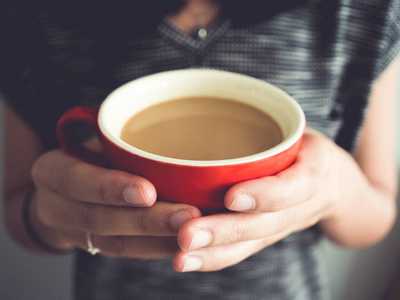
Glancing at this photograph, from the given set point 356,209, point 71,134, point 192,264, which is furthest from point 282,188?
point 356,209

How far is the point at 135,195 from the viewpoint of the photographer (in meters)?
0.36

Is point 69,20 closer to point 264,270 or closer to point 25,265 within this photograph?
point 264,270

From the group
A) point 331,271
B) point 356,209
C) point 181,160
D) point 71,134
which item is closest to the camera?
point 181,160

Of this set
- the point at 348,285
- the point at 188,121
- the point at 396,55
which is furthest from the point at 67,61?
the point at 348,285

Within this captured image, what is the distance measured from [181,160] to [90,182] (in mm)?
143

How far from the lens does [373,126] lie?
0.77 meters

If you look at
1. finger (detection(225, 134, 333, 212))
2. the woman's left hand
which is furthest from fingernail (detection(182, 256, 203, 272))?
finger (detection(225, 134, 333, 212))

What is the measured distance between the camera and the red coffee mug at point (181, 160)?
13.4 inches

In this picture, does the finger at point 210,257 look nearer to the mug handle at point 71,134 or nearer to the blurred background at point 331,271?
the mug handle at point 71,134

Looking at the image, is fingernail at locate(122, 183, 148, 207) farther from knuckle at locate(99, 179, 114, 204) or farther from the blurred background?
the blurred background

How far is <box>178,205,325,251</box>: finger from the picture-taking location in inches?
14.3

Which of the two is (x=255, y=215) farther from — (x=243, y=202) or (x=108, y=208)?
(x=108, y=208)

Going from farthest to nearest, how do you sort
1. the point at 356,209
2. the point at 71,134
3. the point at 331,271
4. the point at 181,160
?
the point at 331,271
the point at 356,209
the point at 71,134
the point at 181,160

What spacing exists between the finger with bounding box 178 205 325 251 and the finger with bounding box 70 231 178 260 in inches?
3.3
